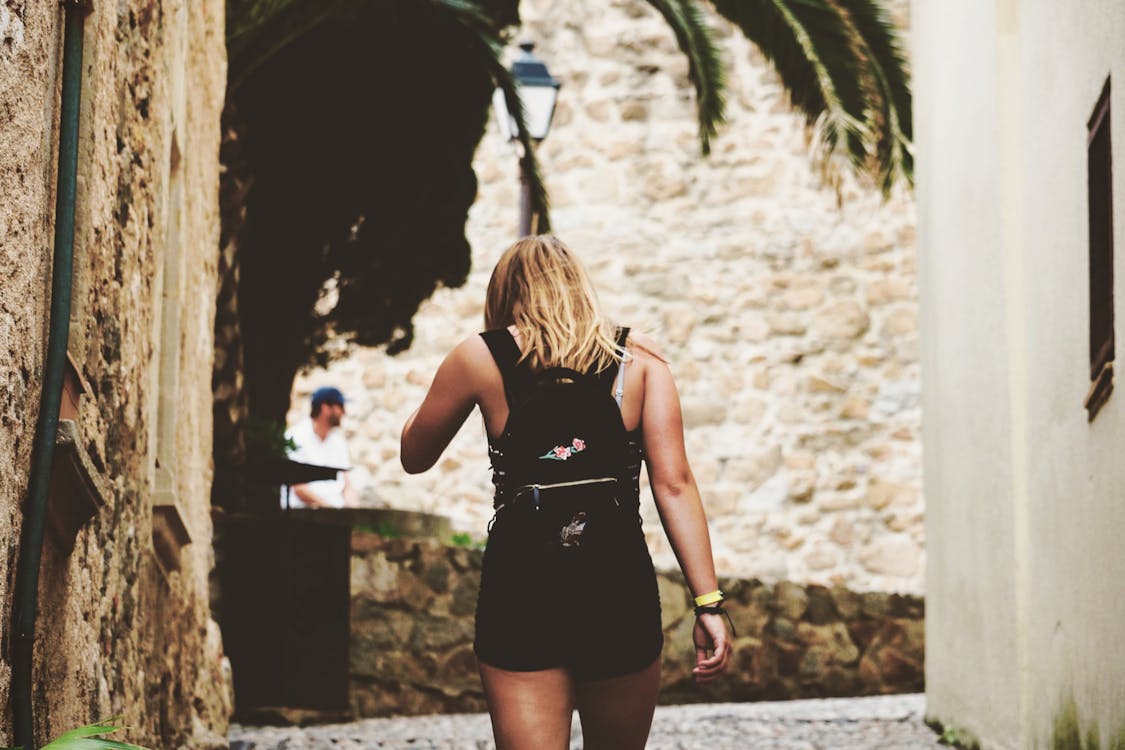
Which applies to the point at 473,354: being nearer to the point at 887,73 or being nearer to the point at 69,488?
the point at 69,488

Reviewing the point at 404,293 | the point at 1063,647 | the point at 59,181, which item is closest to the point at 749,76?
the point at 404,293

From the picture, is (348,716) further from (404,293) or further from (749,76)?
(749,76)

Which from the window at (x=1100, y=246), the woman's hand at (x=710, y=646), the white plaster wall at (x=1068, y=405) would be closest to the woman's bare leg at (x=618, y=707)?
the woman's hand at (x=710, y=646)

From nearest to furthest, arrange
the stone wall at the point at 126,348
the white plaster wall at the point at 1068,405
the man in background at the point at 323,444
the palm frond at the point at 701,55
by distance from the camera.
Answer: the stone wall at the point at 126,348, the white plaster wall at the point at 1068,405, the palm frond at the point at 701,55, the man in background at the point at 323,444

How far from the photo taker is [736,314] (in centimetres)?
1574

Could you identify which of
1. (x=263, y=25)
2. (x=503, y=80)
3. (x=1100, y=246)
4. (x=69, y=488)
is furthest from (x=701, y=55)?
(x=69, y=488)

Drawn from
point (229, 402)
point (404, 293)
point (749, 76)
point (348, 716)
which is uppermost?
point (749, 76)

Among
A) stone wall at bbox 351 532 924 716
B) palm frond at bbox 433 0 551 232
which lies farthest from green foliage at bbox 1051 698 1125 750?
palm frond at bbox 433 0 551 232

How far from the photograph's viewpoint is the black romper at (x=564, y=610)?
10.5 ft

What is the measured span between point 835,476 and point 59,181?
492 inches

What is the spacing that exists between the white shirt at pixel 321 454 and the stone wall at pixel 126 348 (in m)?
2.80

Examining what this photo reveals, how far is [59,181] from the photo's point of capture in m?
3.65

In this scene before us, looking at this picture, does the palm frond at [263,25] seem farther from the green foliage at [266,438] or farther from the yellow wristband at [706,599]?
the yellow wristband at [706,599]

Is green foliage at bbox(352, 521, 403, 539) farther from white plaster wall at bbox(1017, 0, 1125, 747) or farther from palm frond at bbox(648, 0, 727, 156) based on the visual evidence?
white plaster wall at bbox(1017, 0, 1125, 747)
